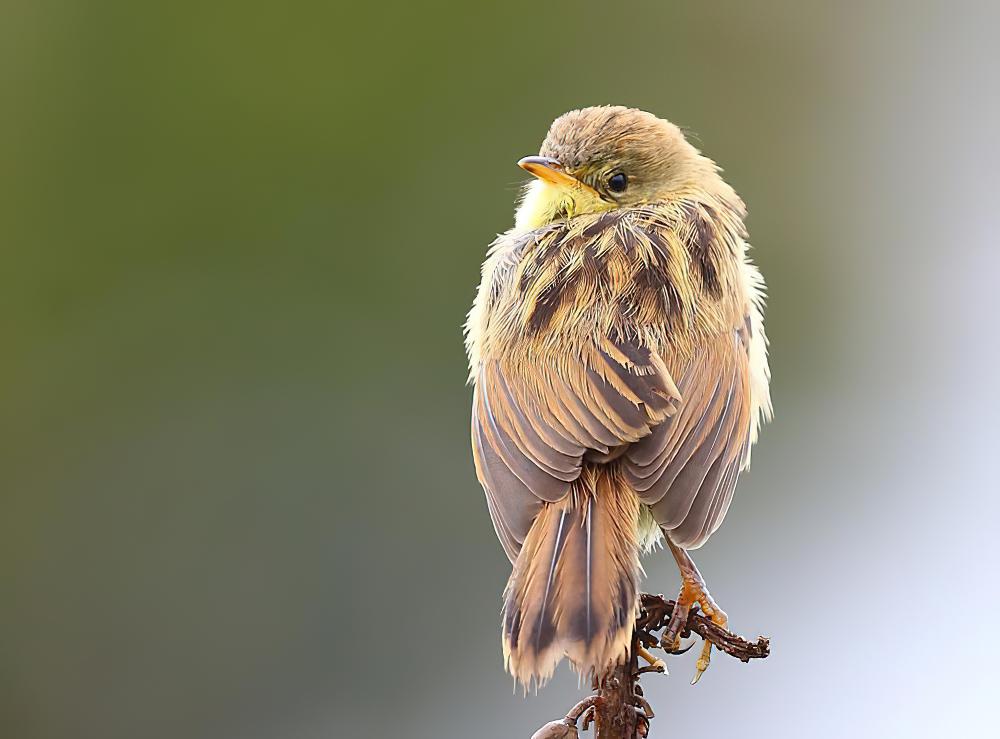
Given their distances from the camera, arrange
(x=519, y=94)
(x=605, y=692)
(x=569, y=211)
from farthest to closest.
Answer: (x=519, y=94) < (x=569, y=211) < (x=605, y=692)

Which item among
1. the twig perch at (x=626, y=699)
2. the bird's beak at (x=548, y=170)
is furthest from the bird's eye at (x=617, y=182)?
the twig perch at (x=626, y=699)

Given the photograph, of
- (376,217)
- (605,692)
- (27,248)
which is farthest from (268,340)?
(605,692)

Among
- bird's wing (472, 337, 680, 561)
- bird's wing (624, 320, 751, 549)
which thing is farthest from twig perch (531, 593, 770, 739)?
bird's wing (472, 337, 680, 561)

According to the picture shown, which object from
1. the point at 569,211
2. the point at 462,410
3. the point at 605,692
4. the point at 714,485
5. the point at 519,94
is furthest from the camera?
the point at 519,94

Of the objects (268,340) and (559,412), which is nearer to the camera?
(559,412)

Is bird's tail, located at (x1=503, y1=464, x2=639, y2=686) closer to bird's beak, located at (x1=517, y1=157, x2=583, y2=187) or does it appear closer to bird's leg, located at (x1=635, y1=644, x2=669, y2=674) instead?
bird's leg, located at (x1=635, y1=644, x2=669, y2=674)

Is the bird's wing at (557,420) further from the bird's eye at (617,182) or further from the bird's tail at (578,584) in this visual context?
the bird's eye at (617,182)

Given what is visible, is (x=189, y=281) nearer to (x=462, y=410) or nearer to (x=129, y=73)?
(x=129, y=73)

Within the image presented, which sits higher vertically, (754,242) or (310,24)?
(310,24)
